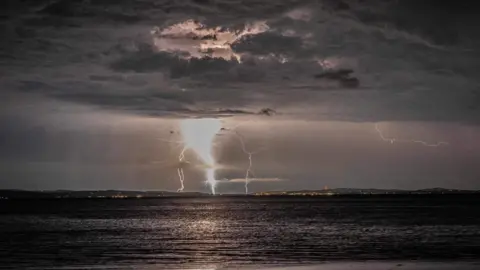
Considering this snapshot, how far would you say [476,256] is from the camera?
46.4 m

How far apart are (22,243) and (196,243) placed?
18.6 meters

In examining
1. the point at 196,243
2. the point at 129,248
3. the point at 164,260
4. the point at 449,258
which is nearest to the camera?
the point at 449,258

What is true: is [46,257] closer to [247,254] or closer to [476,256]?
[247,254]

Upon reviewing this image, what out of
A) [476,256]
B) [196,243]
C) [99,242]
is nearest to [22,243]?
[99,242]

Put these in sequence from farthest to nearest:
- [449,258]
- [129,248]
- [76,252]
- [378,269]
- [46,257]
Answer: [129,248], [76,252], [46,257], [449,258], [378,269]

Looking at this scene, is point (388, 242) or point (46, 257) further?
point (388, 242)

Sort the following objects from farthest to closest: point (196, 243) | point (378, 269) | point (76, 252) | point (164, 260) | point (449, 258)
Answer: point (196, 243)
point (76, 252)
point (164, 260)
point (449, 258)
point (378, 269)

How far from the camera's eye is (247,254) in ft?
175

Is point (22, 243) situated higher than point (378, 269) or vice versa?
point (22, 243)

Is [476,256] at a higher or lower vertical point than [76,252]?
lower

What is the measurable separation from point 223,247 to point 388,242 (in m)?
17.1

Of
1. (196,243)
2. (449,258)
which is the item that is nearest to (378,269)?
(449,258)

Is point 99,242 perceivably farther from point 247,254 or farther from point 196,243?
point 247,254

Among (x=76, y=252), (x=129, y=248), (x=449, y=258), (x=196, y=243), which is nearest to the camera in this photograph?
(x=449, y=258)
